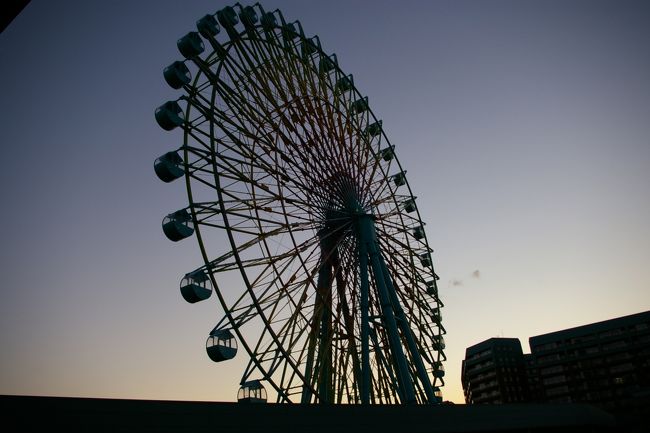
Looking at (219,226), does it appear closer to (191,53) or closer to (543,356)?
(191,53)

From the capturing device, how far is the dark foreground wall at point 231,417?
781 cm

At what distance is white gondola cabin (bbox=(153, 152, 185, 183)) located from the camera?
16562mm

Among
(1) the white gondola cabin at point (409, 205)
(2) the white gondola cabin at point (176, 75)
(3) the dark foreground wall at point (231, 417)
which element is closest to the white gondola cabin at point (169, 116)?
(2) the white gondola cabin at point (176, 75)

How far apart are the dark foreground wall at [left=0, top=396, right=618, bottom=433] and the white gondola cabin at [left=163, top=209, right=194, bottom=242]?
7.24 metres

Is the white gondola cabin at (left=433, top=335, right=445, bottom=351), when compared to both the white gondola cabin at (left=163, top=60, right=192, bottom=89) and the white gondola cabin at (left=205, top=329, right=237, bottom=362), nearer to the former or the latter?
the white gondola cabin at (left=205, top=329, right=237, bottom=362)

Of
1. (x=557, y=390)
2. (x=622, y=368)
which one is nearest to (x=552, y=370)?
(x=557, y=390)

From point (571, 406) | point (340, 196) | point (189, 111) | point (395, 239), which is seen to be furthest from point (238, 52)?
point (571, 406)

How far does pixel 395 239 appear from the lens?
2356 cm

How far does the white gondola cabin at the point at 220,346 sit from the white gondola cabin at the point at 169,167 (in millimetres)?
5170

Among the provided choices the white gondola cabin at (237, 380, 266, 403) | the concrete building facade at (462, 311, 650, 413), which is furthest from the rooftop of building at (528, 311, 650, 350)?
the white gondola cabin at (237, 380, 266, 403)

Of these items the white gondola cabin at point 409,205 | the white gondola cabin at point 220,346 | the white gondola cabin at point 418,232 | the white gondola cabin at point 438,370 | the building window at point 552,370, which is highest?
the building window at point 552,370

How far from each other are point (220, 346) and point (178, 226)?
3961 millimetres

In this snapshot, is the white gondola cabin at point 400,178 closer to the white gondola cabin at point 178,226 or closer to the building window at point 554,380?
the white gondola cabin at point 178,226

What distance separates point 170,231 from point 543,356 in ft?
229
